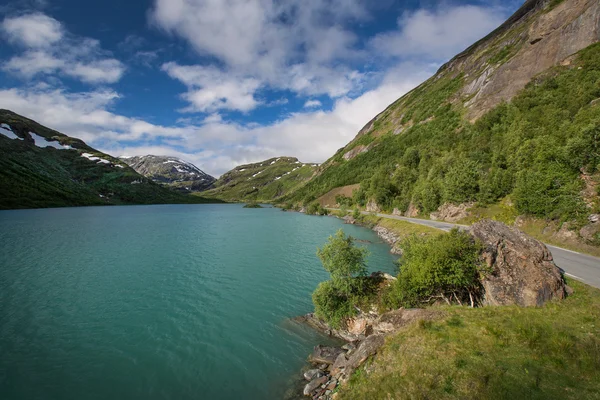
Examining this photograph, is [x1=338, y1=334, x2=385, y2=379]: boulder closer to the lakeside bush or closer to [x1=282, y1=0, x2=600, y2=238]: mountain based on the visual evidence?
the lakeside bush

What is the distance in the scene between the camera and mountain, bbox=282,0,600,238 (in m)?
33.1

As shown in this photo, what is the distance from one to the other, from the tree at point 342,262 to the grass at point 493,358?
7.75m

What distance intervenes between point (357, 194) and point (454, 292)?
360ft

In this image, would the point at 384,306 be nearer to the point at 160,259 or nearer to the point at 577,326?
the point at 577,326

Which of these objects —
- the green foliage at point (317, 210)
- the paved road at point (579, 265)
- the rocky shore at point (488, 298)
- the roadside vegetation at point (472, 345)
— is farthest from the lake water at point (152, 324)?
the green foliage at point (317, 210)

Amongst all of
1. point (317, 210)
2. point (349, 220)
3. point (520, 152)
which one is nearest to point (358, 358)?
point (520, 152)

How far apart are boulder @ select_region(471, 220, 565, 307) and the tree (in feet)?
31.4

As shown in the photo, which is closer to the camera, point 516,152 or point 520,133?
point 516,152

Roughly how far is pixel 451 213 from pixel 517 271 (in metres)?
46.0

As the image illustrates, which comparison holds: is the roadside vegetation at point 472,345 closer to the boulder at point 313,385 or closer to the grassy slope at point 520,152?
the boulder at point 313,385

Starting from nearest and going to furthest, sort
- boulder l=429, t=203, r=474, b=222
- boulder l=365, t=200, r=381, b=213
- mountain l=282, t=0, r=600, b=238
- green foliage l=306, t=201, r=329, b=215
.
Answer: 1. mountain l=282, t=0, r=600, b=238
2. boulder l=429, t=203, r=474, b=222
3. boulder l=365, t=200, r=381, b=213
4. green foliage l=306, t=201, r=329, b=215

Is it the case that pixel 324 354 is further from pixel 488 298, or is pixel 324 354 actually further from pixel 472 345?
pixel 488 298

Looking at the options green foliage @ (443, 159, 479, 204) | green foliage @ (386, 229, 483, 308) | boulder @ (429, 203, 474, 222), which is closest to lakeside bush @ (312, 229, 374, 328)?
green foliage @ (386, 229, 483, 308)

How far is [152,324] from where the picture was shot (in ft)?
75.4
